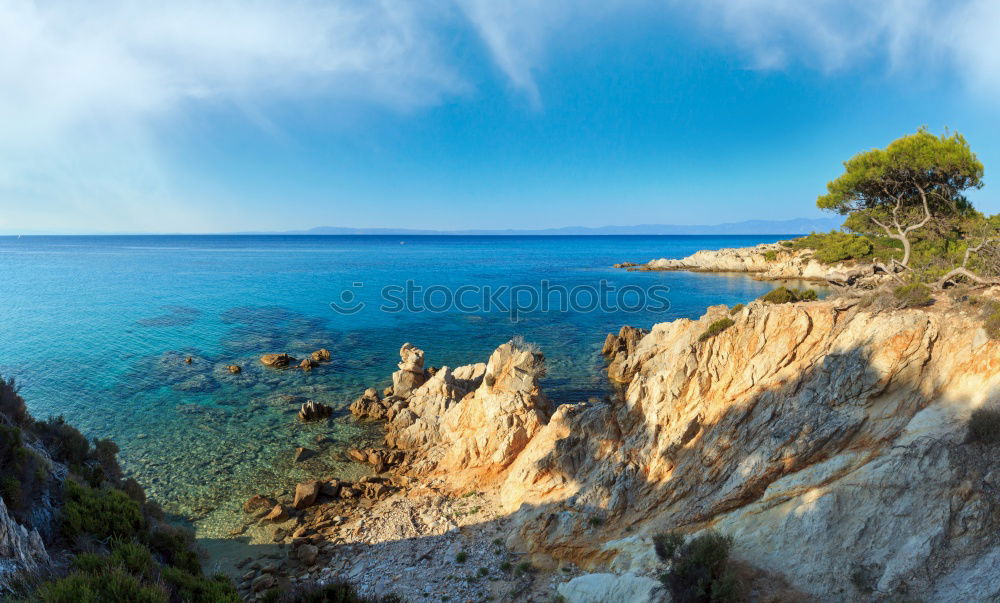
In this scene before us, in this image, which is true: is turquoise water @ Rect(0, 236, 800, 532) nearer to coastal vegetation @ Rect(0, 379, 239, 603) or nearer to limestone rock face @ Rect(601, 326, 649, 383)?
limestone rock face @ Rect(601, 326, 649, 383)

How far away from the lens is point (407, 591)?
1358cm

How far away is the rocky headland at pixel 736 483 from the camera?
1014 cm

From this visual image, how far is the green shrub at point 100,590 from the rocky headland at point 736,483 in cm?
732

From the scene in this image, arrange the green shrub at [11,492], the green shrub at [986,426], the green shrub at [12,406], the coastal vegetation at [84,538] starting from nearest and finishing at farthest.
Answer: the coastal vegetation at [84,538] < the green shrub at [11,492] < the green shrub at [986,426] < the green shrub at [12,406]

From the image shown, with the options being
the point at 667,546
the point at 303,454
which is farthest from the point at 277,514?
the point at 667,546

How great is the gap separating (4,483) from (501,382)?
663 inches

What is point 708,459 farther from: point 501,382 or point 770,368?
point 501,382

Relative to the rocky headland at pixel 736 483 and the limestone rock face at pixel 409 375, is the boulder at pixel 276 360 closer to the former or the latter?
the limestone rock face at pixel 409 375

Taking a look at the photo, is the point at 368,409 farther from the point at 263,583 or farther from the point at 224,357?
the point at 224,357

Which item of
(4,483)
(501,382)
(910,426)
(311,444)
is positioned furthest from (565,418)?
(4,483)

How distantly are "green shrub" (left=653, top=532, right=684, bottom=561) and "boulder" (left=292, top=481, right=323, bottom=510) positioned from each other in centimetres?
1377

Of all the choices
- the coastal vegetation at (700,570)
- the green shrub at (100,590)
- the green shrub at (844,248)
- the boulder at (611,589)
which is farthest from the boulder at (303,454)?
the green shrub at (844,248)

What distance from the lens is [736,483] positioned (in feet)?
43.4

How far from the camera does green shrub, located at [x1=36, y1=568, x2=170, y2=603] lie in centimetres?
707
